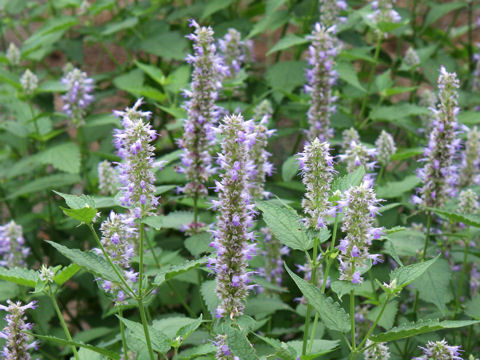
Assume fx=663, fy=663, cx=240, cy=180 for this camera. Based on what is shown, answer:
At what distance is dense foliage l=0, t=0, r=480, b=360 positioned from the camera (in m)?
2.71

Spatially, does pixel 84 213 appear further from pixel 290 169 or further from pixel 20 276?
pixel 290 169

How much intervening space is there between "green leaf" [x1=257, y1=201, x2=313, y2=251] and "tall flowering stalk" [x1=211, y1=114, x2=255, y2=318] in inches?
3.1

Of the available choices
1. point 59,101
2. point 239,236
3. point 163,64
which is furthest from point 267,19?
point 59,101

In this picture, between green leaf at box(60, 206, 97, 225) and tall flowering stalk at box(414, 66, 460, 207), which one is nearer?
green leaf at box(60, 206, 97, 225)

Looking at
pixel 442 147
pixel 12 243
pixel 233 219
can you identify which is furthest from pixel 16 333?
pixel 442 147

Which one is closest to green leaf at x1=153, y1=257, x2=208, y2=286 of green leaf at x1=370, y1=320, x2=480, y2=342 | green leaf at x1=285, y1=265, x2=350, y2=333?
green leaf at x1=285, y1=265, x2=350, y2=333

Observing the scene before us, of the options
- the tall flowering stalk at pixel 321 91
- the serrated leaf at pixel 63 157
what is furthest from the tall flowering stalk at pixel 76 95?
the tall flowering stalk at pixel 321 91

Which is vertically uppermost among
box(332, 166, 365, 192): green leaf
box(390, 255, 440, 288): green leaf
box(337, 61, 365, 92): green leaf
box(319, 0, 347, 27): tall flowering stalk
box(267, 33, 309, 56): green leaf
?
box(319, 0, 347, 27): tall flowering stalk

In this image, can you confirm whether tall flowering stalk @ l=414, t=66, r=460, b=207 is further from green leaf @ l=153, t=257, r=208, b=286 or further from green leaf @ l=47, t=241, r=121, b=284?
green leaf @ l=47, t=241, r=121, b=284

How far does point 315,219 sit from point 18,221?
344 centimetres

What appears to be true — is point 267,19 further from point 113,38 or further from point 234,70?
point 113,38

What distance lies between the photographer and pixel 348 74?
503 centimetres

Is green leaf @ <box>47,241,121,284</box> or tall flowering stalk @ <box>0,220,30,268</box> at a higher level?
green leaf @ <box>47,241,121,284</box>

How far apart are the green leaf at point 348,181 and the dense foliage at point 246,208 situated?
0.05ft
